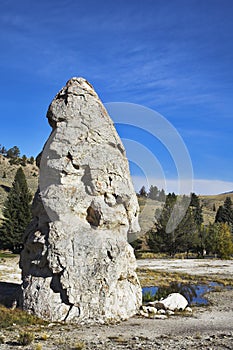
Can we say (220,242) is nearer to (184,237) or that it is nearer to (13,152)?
(184,237)

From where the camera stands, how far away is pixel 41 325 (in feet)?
51.5

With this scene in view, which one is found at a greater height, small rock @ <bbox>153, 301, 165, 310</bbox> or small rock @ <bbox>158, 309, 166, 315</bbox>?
small rock @ <bbox>153, 301, 165, 310</bbox>

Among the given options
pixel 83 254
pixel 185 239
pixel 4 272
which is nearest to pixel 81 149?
pixel 83 254

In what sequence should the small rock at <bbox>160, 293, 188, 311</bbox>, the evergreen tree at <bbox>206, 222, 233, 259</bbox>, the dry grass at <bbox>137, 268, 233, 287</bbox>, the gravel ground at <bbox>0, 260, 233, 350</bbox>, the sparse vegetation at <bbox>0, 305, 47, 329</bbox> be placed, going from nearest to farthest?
1. the gravel ground at <bbox>0, 260, 233, 350</bbox>
2. the sparse vegetation at <bbox>0, 305, 47, 329</bbox>
3. the small rock at <bbox>160, 293, 188, 311</bbox>
4. the dry grass at <bbox>137, 268, 233, 287</bbox>
5. the evergreen tree at <bbox>206, 222, 233, 259</bbox>

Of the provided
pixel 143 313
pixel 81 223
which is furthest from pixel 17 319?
pixel 143 313

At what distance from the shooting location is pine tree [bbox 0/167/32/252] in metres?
53.7

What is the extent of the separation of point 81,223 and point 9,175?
95.5 m

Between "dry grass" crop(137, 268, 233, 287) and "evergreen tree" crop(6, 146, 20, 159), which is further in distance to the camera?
"evergreen tree" crop(6, 146, 20, 159)

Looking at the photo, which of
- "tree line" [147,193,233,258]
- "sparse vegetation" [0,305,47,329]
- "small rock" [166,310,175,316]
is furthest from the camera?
"tree line" [147,193,233,258]

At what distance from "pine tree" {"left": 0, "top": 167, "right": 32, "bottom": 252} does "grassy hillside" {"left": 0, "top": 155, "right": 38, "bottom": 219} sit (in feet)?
109

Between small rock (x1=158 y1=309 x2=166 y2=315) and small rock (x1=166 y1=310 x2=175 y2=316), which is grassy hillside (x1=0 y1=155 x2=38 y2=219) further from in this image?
small rock (x1=166 y1=310 x2=175 y2=316)

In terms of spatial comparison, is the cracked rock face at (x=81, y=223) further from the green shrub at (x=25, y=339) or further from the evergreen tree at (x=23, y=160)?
the evergreen tree at (x=23, y=160)

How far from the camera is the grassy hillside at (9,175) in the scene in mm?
96375

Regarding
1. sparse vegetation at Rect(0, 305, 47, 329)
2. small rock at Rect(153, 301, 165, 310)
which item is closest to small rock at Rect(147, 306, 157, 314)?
small rock at Rect(153, 301, 165, 310)
